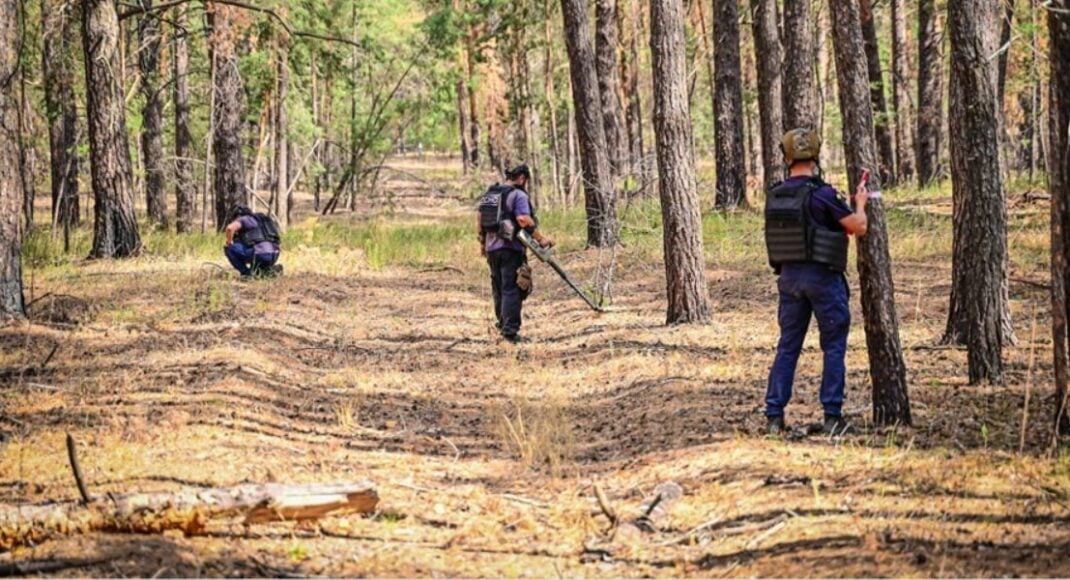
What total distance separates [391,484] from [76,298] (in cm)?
901

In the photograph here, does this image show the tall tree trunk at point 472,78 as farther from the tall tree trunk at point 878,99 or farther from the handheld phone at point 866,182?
the handheld phone at point 866,182

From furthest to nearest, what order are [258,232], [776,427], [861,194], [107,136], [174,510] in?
[107,136], [258,232], [776,427], [861,194], [174,510]

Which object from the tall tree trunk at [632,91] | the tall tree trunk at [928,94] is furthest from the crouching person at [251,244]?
the tall tree trunk at [632,91]

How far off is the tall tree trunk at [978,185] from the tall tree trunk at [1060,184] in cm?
178

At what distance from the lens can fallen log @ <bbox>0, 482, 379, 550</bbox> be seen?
19.9ft

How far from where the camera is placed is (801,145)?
25.4 ft

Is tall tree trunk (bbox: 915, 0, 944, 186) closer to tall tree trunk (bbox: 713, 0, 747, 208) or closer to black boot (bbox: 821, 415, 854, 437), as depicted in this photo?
tall tree trunk (bbox: 713, 0, 747, 208)

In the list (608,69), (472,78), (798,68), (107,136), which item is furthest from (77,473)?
(472,78)

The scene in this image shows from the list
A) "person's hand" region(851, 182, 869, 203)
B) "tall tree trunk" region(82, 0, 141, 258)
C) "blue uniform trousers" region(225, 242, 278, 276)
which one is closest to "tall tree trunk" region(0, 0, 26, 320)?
"blue uniform trousers" region(225, 242, 278, 276)

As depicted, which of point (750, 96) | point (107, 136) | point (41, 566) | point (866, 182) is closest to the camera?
point (41, 566)

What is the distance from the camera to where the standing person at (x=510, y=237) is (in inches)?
510

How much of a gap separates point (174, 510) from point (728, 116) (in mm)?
19408

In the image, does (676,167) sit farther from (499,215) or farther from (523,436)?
(523,436)

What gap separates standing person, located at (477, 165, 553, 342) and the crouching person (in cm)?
524
